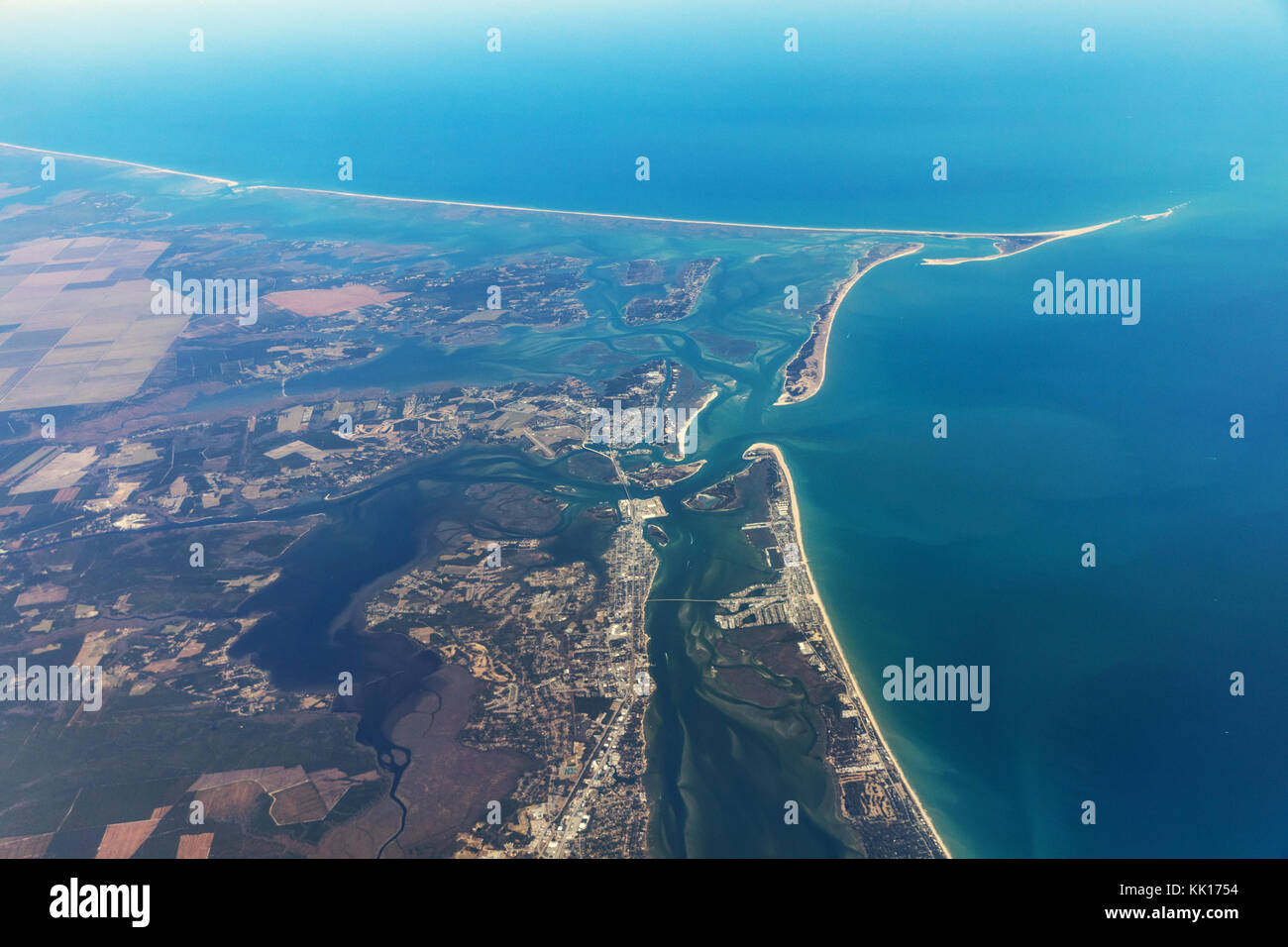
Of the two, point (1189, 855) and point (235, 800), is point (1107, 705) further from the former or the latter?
point (235, 800)

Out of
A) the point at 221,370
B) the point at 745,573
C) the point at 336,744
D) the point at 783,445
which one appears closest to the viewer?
the point at 336,744

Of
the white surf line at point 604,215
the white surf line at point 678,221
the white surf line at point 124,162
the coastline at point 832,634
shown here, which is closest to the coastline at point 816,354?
the coastline at point 832,634

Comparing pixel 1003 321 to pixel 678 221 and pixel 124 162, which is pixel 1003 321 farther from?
pixel 124 162

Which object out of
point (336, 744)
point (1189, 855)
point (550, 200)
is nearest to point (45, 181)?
point (550, 200)

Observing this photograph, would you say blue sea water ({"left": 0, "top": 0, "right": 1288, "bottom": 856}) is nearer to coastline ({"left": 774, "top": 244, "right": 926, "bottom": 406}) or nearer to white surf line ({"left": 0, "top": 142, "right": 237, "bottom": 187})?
coastline ({"left": 774, "top": 244, "right": 926, "bottom": 406})

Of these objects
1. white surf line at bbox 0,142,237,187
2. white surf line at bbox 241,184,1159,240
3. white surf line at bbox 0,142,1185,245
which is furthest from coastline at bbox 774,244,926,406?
white surf line at bbox 0,142,237,187
